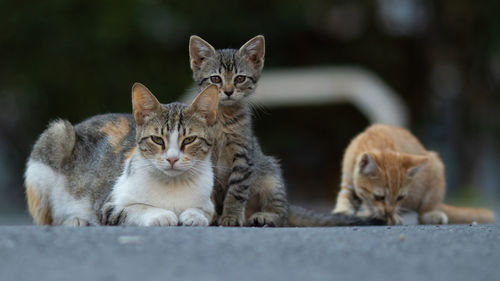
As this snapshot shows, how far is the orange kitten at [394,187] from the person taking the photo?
626cm

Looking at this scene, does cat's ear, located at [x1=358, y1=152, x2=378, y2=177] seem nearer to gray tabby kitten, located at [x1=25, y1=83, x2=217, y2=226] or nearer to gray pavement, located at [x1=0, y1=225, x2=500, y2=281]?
gray tabby kitten, located at [x1=25, y1=83, x2=217, y2=226]

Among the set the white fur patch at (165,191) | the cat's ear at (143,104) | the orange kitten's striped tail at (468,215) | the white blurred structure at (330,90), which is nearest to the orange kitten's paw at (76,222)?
the white fur patch at (165,191)

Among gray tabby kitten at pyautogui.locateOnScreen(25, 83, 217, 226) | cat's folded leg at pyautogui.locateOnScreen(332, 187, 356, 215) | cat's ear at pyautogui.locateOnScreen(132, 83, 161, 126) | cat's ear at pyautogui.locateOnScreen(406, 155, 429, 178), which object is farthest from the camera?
cat's folded leg at pyautogui.locateOnScreen(332, 187, 356, 215)

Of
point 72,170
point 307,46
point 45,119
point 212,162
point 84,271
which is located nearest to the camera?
point 84,271

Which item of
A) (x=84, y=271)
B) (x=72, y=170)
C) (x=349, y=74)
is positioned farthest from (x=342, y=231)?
(x=349, y=74)

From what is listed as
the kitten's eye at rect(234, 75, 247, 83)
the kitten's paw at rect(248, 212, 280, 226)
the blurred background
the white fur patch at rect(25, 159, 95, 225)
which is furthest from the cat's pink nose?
the blurred background

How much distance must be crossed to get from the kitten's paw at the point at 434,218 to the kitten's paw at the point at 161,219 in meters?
2.83

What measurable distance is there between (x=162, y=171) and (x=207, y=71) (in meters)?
1.28

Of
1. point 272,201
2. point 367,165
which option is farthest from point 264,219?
point 367,165

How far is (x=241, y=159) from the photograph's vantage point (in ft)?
17.5

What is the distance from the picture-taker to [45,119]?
14.4 m

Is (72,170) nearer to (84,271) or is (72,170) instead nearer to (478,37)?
(84,271)

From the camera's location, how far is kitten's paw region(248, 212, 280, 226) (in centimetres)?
526

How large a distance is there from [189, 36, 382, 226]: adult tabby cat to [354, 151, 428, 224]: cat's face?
72 cm
